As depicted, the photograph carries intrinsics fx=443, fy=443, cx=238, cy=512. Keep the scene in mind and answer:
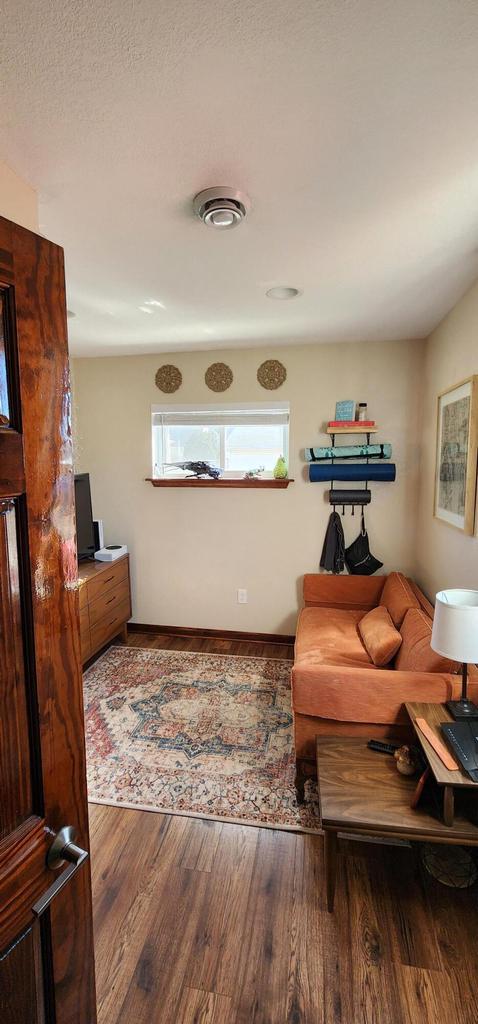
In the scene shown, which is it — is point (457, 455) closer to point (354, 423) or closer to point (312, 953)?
point (354, 423)

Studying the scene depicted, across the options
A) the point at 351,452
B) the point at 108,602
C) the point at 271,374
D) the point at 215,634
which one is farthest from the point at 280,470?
the point at 108,602

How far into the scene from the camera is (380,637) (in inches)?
96.2

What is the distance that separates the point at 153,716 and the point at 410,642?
1.62m

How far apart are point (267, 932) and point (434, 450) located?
8.50 feet

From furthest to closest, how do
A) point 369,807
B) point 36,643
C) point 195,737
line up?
point 195,737 < point 369,807 < point 36,643

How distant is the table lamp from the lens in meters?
1.59

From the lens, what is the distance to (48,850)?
0.78m

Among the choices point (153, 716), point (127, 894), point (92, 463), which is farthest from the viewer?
point (92, 463)

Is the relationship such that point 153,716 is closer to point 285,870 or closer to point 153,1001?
point 285,870

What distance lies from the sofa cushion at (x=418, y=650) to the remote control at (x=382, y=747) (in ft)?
1.15

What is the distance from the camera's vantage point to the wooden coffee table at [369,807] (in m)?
1.47

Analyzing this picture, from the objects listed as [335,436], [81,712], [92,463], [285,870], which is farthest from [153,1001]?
[92,463]

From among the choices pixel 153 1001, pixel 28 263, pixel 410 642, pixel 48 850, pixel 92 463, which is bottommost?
→ pixel 153 1001

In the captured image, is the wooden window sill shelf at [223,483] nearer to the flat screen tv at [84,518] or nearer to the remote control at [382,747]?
the flat screen tv at [84,518]
